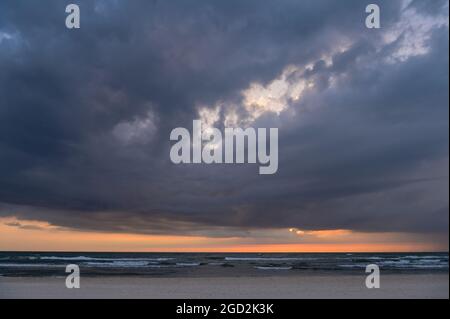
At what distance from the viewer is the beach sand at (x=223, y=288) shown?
1853 cm

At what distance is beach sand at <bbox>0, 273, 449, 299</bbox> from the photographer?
1853cm

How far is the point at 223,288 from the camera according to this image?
68.4ft

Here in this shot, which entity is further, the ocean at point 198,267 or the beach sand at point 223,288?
the ocean at point 198,267

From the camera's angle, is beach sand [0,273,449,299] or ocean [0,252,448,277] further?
ocean [0,252,448,277]

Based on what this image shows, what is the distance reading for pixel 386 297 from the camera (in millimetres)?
18094

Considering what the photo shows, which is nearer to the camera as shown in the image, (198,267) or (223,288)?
(223,288)
